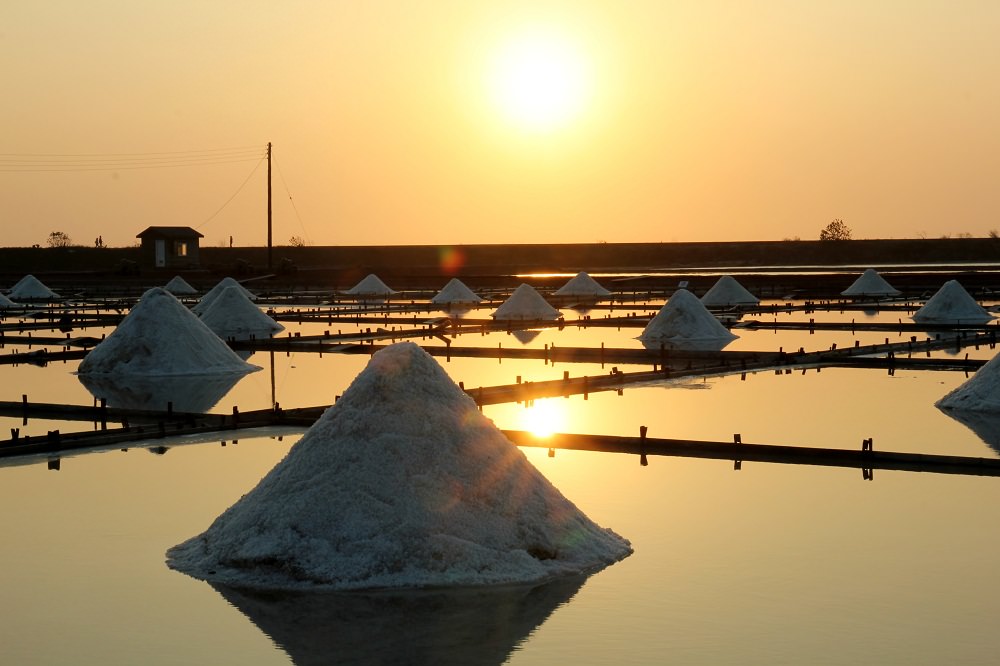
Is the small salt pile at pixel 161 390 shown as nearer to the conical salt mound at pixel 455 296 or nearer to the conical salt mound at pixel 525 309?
the conical salt mound at pixel 525 309

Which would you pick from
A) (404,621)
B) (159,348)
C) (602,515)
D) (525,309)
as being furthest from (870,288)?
(404,621)

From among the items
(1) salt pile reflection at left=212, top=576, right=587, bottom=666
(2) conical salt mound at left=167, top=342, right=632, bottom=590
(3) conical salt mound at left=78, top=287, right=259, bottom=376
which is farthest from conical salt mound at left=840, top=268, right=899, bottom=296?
(1) salt pile reflection at left=212, top=576, right=587, bottom=666

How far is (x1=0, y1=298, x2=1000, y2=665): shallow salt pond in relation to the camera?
7070mm

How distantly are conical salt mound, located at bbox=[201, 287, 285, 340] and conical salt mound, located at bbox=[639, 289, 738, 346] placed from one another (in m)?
8.36

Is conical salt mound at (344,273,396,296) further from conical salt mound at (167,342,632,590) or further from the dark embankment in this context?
conical salt mound at (167,342,632,590)

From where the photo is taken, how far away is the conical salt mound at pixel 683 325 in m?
28.4

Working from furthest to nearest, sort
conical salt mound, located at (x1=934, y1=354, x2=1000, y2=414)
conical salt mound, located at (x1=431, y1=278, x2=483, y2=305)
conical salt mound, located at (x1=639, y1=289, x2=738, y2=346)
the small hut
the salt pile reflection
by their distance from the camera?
the small hut → conical salt mound, located at (x1=431, y1=278, x2=483, y2=305) → conical salt mound, located at (x1=639, y1=289, x2=738, y2=346) → conical salt mound, located at (x1=934, y1=354, x2=1000, y2=414) → the salt pile reflection

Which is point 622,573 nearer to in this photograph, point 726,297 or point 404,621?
point 404,621

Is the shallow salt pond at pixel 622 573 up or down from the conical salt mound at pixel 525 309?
down

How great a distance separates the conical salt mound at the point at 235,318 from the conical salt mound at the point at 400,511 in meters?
22.0

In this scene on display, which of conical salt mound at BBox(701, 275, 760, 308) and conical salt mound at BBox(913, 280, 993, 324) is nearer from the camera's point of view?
conical salt mound at BBox(913, 280, 993, 324)

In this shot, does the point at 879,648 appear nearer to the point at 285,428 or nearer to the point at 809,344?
the point at 285,428

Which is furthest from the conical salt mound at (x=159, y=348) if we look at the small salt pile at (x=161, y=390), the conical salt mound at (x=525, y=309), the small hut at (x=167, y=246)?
the small hut at (x=167, y=246)

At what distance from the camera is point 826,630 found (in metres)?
7.32
